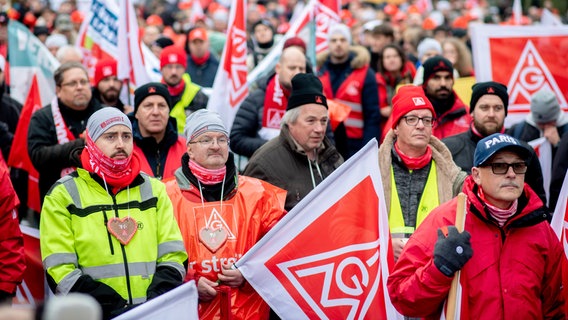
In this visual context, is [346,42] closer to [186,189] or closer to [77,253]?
[186,189]

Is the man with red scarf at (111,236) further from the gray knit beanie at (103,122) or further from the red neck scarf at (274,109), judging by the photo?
the red neck scarf at (274,109)

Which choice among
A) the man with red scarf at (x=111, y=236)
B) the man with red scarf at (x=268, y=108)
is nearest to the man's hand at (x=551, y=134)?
the man with red scarf at (x=268, y=108)

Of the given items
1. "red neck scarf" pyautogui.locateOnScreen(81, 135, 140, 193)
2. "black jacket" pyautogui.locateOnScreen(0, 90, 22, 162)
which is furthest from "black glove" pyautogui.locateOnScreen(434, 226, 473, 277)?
"black jacket" pyautogui.locateOnScreen(0, 90, 22, 162)

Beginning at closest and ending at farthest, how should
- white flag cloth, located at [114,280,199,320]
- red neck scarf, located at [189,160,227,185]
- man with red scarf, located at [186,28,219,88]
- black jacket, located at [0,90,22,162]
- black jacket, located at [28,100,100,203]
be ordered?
1. white flag cloth, located at [114,280,199,320]
2. red neck scarf, located at [189,160,227,185]
3. black jacket, located at [28,100,100,203]
4. black jacket, located at [0,90,22,162]
5. man with red scarf, located at [186,28,219,88]

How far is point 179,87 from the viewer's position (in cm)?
949

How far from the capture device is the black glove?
452 cm

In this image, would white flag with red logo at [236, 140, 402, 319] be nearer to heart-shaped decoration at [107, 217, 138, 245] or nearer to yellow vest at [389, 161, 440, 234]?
yellow vest at [389, 161, 440, 234]

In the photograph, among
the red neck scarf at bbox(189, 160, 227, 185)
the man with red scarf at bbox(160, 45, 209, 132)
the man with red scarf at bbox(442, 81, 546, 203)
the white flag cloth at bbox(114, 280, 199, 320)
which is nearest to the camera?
the white flag cloth at bbox(114, 280, 199, 320)

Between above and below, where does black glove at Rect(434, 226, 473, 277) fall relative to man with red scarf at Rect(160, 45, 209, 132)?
below

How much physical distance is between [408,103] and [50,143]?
3.05m

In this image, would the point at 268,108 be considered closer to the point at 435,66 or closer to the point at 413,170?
the point at 435,66

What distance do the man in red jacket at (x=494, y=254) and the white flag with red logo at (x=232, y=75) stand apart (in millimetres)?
4318

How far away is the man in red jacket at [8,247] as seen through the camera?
5.51 meters

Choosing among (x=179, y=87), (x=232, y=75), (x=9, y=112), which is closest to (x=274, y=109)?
(x=232, y=75)
